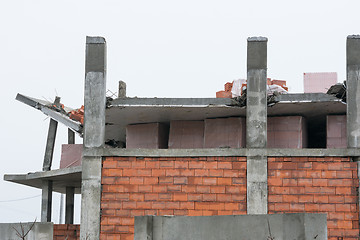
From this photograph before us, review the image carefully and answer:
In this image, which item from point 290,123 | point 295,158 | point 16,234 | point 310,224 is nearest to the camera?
Result: point 310,224

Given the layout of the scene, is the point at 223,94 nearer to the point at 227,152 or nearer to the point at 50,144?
the point at 227,152

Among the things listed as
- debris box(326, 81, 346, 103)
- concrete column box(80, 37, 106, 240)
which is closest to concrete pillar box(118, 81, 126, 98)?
concrete column box(80, 37, 106, 240)

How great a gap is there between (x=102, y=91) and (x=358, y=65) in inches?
211

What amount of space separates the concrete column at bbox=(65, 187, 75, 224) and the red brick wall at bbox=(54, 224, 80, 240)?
18.3 feet

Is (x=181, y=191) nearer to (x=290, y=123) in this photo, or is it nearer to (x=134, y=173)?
(x=134, y=173)

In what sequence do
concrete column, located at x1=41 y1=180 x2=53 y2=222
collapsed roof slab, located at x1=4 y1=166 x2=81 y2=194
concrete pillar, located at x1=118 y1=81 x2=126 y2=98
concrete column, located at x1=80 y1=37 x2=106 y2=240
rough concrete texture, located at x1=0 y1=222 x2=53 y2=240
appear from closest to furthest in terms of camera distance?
1. rough concrete texture, located at x1=0 y1=222 x2=53 y2=240
2. concrete column, located at x1=80 y1=37 x2=106 y2=240
3. concrete pillar, located at x1=118 y1=81 x2=126 y2=98
4. collapsed roof slab, located at x1=4 y1=166 x2=81 y2=194
5. concrete column, located at x1=41 y1=180 x2=53 y2=222

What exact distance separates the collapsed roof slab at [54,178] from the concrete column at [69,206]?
0.70 ft

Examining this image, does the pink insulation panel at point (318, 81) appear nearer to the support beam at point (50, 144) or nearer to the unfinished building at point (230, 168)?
the unfinished building at point (230, 168)

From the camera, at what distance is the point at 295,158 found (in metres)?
12.9

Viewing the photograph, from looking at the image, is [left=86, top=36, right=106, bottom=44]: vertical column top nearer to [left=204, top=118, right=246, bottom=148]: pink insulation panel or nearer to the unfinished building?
the unfinished building

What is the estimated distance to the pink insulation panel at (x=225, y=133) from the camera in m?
13.9

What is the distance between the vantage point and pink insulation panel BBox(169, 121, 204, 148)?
1436 centimetres

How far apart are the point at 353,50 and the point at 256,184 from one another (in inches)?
135

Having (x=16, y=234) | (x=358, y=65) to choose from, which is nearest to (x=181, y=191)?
(x=16, y=234)
